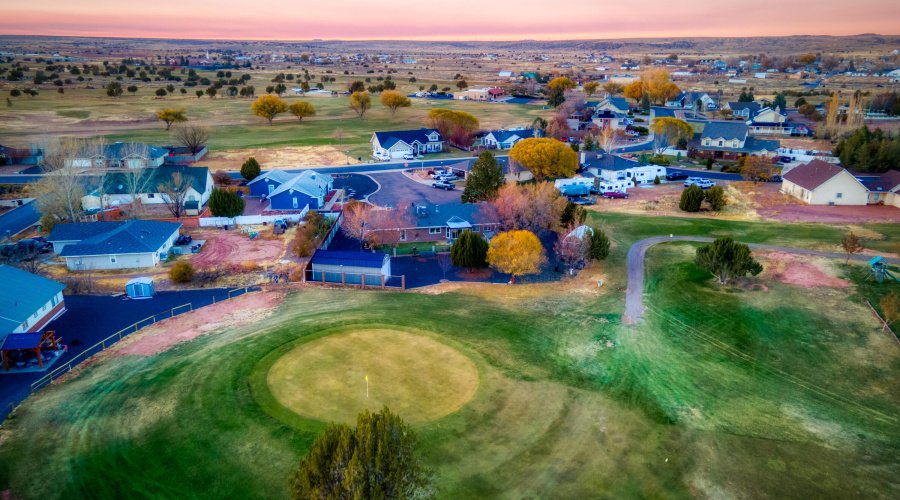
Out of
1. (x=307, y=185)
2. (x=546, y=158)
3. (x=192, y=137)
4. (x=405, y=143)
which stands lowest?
(x=307, y=185)

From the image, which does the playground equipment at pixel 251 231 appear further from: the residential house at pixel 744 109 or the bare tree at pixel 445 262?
the residential house at pixel 744 109

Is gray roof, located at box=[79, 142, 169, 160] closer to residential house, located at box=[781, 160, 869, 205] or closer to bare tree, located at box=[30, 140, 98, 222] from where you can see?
bare tree, located at box=[30, 140, 98, 222]

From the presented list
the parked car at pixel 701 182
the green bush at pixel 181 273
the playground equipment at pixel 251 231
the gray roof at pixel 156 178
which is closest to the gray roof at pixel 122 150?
the gray roof at pixel 156 178

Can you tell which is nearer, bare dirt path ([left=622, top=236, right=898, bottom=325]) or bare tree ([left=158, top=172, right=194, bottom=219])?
bare dirt path ([left=622, top=236, right=898, bottom=325])

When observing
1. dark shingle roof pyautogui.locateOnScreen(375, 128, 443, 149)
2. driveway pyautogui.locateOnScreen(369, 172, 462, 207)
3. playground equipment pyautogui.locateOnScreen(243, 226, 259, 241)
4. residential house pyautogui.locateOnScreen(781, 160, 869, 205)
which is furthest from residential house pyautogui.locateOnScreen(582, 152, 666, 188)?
playground equipment pyautogui.locateOnScreen(243, 226, 259, 241)

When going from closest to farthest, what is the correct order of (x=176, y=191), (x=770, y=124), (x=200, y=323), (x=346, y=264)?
(x=200, y=323) < (x=346, y=264) < (x=176, y=191) < (x=770, y=124)

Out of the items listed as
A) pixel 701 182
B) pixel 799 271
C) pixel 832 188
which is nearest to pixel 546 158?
pixel 701 182

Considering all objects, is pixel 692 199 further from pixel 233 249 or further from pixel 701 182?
pixel 233 249
